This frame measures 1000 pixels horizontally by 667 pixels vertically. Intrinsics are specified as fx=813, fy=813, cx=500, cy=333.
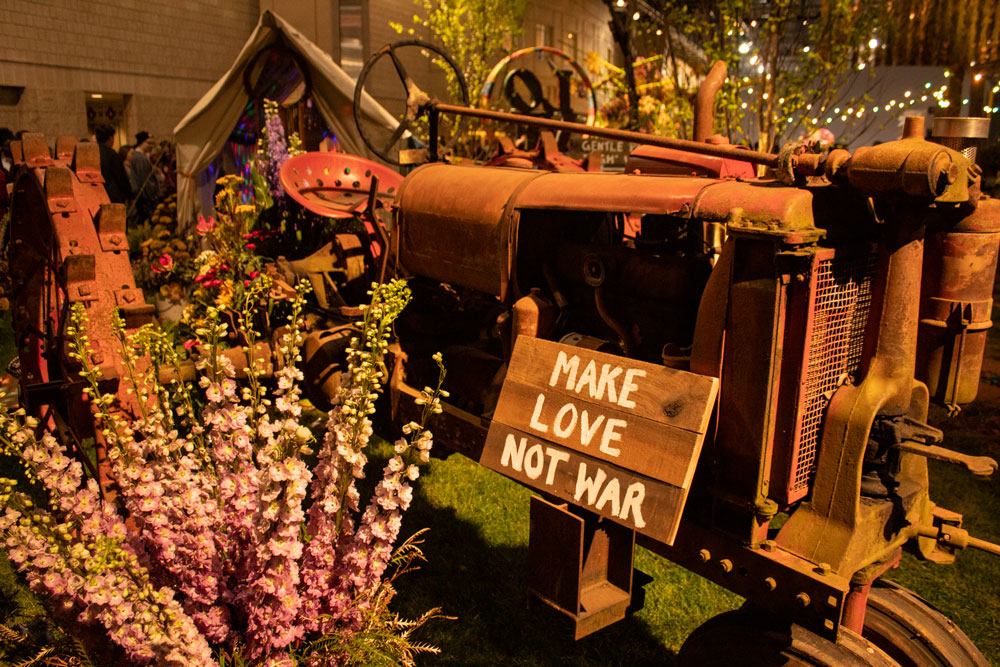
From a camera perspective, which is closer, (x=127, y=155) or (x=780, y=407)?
(x=780, y=407)

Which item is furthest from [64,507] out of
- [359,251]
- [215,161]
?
[215,161]

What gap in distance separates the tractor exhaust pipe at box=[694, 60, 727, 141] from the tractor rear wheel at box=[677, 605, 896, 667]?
1900mm

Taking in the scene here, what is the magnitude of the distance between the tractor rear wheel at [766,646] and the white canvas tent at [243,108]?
7.20m

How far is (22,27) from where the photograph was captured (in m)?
7.42

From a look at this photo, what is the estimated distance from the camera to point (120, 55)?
8.98 metres

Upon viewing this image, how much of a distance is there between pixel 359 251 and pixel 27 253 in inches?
68.2

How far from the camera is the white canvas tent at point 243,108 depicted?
878 centimetres

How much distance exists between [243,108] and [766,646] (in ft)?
28.3

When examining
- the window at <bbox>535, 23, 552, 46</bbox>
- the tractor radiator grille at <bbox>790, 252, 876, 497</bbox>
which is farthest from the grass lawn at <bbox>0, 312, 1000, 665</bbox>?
the window at <bbox>535, 23, 552, 46</bbox>

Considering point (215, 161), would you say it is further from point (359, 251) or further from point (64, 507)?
point (64, 507)

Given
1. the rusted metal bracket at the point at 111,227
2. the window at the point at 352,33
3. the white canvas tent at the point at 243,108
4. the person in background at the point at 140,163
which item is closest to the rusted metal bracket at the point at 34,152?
the rusted metal bracket at the point at 111,227

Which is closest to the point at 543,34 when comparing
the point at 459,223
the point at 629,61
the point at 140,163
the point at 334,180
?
the point at 629,61

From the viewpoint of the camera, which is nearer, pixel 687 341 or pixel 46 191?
pixel 687 341

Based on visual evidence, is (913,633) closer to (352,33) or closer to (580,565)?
(580,565)
